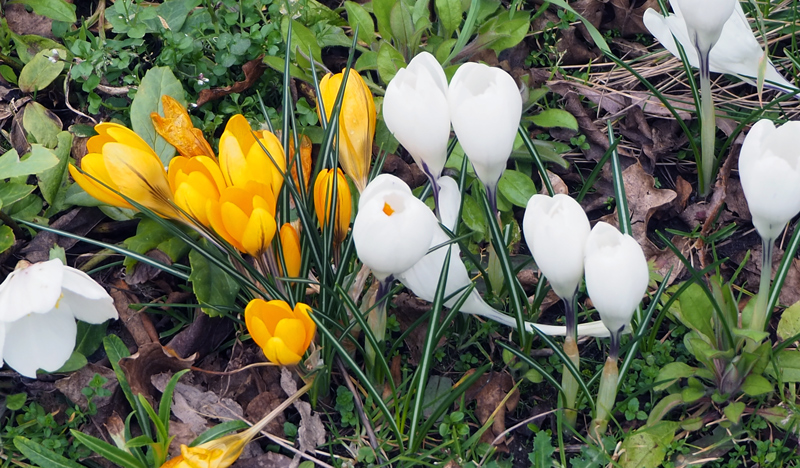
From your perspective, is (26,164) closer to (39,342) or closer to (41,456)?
(39,342)

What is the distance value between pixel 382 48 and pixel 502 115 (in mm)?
615

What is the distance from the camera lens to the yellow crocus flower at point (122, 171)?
49.1 inches

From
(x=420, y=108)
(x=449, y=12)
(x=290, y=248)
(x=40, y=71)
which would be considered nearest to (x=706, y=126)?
(x=449, y=12)

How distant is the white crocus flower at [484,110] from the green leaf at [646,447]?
1.98 feet

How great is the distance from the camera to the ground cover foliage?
1.34m

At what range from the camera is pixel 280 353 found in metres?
1.21

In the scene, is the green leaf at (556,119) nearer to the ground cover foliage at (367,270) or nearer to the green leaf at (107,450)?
the ground cover foliage at (367,270)

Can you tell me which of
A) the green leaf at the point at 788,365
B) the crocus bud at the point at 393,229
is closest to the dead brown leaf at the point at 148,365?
the crocus bud at the point at 393,229

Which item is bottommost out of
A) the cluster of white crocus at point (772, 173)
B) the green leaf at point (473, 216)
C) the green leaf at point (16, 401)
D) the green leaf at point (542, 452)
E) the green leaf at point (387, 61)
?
the green leaf at point (16, 401)

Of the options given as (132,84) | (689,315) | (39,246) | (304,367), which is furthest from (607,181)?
(39,246)

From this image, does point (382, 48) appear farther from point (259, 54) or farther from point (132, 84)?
point (132, 84)

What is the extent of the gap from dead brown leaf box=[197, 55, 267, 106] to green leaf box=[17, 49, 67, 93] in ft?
1.34

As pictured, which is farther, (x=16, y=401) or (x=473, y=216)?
(x=473, y=216)

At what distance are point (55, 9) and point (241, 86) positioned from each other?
0.59 m
